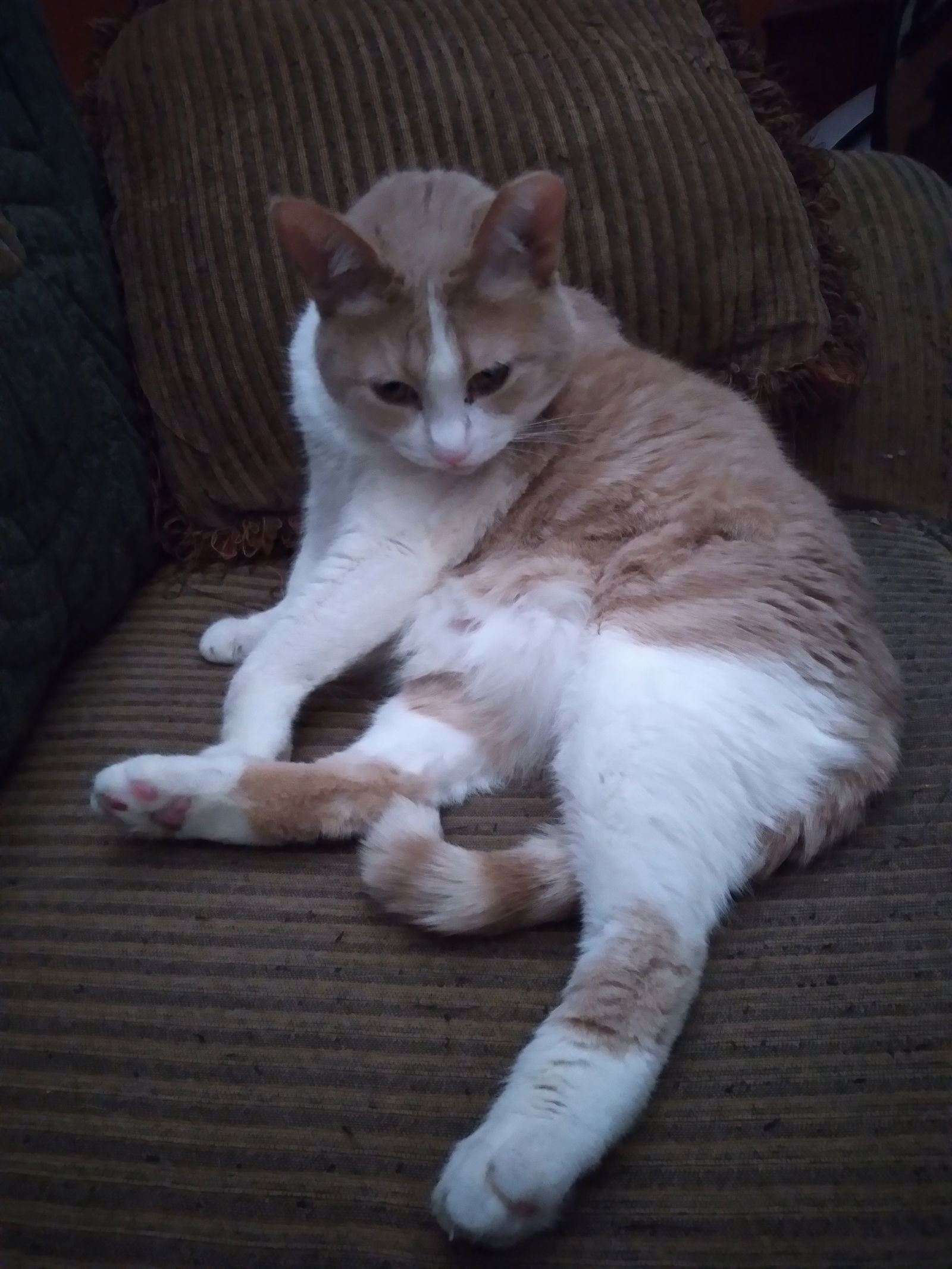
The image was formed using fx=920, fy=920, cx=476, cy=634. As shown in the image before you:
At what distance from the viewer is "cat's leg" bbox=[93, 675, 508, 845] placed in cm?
101

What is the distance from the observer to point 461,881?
92cm

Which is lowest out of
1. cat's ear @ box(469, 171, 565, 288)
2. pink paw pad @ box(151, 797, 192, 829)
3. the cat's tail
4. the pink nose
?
the cat's tail

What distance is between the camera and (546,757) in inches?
45.6

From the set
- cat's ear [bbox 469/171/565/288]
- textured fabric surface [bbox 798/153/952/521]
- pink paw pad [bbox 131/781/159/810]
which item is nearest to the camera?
pink paw pad [bbox 131/781/159/810]

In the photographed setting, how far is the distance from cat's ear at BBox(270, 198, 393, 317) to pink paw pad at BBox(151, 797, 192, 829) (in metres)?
0.66

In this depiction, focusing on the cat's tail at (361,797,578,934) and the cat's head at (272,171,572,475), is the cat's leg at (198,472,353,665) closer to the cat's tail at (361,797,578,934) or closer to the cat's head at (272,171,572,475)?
the cat's head at (272,171,572,475)

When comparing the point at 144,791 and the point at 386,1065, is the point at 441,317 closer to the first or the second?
the point at 144,791

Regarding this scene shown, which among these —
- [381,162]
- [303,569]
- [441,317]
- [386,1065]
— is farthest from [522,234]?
[386,1065]

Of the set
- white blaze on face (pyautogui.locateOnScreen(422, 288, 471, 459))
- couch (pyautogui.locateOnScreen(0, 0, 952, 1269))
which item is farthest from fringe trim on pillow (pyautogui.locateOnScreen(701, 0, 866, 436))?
white blaze on face (pyautogui.locateOnScreen(422, 288, 471, 459))

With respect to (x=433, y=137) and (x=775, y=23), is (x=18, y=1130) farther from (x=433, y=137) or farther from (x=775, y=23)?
(x=775, y=23)

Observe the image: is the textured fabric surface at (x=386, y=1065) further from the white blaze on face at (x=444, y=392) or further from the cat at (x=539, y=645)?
the white blaze on face at (x=444, y=392)

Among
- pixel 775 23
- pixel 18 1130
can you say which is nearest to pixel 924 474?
pixel 775 23

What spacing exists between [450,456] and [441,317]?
0.18 metres

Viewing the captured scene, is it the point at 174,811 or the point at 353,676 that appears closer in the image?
the point at 174,811
